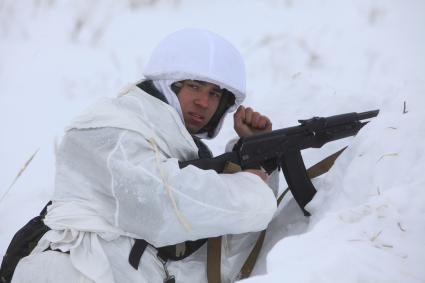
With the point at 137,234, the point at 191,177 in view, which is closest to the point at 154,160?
the point at 191,177

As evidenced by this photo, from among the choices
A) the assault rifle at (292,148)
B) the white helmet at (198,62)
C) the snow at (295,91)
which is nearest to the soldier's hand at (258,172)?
the assault rifle at (292,148)

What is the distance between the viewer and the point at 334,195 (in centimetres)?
158

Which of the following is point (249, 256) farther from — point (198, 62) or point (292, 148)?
point (198, 62)

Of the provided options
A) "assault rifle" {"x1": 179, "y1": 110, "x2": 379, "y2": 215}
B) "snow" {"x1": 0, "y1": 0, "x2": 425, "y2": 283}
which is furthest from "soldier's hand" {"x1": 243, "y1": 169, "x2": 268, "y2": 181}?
"snow" {"x1": 0, "y1": 0, "x2": 425, "y2": 283}

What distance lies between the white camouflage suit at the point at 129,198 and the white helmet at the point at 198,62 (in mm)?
138

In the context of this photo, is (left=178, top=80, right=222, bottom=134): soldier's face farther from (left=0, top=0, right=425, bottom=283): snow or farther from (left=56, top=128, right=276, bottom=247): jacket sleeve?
(left=0, top=0, right=425, bottom=283): snow

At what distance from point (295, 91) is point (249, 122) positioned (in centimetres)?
90

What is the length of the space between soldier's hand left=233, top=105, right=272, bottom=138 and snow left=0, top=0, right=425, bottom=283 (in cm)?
30

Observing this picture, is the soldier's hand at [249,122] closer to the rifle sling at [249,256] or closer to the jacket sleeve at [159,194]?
the rifle sling at [249,256]

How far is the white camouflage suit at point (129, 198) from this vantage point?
1420mm

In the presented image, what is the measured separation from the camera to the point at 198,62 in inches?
66.3

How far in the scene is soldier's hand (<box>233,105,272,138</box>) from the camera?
6.34ft

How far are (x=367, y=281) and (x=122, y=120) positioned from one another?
0.84 metres

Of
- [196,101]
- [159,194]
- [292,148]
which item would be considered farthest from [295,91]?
[159,194]
